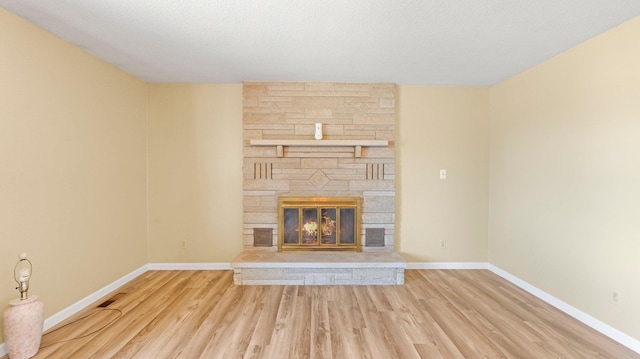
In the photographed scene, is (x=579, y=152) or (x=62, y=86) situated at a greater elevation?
(x=62, y=86)

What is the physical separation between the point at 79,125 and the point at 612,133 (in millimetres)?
4582

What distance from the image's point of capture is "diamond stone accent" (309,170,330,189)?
3650mm

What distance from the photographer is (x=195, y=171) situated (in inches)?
145

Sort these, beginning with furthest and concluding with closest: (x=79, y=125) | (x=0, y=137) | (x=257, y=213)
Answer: (x=257, y=213), (x=79, y=125), (x=0, y=137)

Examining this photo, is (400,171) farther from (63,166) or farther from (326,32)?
(63,166)

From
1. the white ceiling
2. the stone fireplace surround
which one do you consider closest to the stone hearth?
the stone fireplace surround

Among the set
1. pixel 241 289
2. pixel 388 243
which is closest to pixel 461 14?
pixel 388 243

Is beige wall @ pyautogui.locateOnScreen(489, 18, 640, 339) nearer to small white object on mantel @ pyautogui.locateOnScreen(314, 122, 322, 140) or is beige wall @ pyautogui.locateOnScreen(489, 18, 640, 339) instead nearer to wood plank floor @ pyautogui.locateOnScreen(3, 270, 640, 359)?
wood plank floor @ pyautogui.locateOnScreen(3, 270, 640, 359)

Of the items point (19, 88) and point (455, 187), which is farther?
point (455, 187)

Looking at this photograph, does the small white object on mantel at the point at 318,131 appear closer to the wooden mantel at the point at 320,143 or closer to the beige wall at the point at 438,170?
the wooden mantel at the point at 320,143

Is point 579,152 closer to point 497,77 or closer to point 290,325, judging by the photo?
point 497,77

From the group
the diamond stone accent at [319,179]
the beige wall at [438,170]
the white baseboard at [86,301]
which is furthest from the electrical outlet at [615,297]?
the white baseboard at [86,301]

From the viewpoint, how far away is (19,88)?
6.77 ft

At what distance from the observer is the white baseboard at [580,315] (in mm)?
2100
